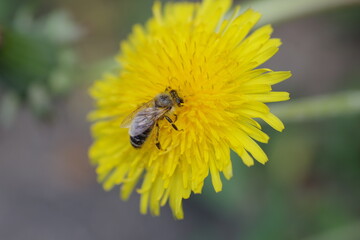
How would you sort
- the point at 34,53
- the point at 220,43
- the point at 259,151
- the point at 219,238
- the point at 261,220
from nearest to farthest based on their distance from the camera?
the point at 259,151 < the point at 220,43 < the point at 34,53 < the point at 261,220 < the point at 219,238

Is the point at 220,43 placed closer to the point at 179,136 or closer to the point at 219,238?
the point at 179,136

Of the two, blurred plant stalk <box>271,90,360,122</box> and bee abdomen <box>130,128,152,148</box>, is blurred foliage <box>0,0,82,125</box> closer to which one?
bee abdomen <box>130,128,152,148</box>

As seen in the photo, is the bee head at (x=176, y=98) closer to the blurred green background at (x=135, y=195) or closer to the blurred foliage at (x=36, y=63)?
the blurred green background at (x=135, y=195)

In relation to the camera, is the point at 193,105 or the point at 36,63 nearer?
the point at 193,105

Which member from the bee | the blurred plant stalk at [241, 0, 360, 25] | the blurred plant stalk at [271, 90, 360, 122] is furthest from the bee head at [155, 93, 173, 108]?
the blurred plant stalk at [241, 0, 360, 25]

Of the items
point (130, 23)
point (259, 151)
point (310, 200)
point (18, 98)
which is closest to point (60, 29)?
point (18, 98)

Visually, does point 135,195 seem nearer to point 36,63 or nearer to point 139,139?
point 36,63

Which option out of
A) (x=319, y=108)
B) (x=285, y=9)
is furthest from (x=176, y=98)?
(x=285, y=9)
